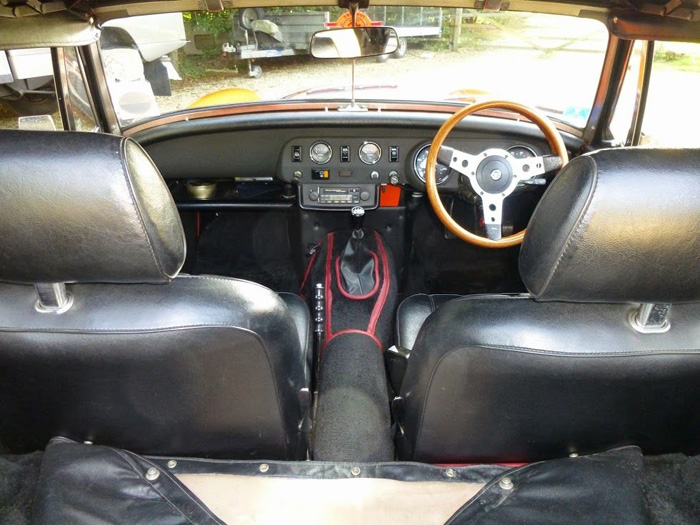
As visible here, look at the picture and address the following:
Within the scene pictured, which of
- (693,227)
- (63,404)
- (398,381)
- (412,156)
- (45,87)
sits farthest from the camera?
(45,87)

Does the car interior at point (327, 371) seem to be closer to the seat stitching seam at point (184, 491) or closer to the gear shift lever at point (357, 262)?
the seat stitching seam at point (184, 491)

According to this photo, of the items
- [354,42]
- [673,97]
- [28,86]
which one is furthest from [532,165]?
[28,86]

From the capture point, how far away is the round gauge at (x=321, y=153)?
9.18ft

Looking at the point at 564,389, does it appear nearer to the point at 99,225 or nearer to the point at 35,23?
the point at 99,225

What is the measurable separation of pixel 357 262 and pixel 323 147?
623mm

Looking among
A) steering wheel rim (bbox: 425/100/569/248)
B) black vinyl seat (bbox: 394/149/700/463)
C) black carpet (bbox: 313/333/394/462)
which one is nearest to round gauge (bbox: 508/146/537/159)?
steering wheel rim (bbox: 425/100/569/248)

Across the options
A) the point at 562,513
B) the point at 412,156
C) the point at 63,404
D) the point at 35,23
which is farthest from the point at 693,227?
the point at 35,23

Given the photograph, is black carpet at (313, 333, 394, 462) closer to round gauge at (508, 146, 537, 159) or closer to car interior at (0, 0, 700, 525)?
car interior at (0, 0, 700, 525)

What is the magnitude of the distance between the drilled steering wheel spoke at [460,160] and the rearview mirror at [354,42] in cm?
51

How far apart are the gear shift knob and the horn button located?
759 millimetres

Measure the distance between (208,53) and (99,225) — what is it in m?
2.12

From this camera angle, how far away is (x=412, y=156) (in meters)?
2.75

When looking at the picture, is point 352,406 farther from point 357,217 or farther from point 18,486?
point 357,217

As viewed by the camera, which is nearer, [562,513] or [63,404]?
[562,513]
